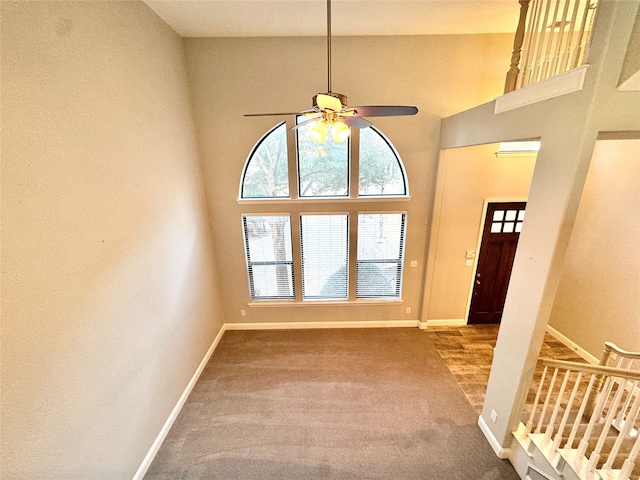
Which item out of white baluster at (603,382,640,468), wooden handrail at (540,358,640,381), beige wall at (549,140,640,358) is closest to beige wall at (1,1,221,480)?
wooden handrail at (540,358,640,381)

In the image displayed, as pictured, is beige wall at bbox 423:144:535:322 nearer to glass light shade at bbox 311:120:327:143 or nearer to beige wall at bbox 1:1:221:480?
glass light shade at bbox 311:120:327:143

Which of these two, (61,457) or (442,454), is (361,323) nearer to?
(442,454)

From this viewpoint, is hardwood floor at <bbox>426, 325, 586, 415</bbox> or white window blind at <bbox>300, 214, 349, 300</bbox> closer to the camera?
hardwood floor at <bbox>426, 325, 586, 415</bbox>

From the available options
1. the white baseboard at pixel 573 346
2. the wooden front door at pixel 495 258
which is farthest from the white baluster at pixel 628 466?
the wooden front door at pixel 495 258

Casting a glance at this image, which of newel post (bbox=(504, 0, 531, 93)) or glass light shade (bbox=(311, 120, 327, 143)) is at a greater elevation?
newel post (bbox=(504, 0, 531, 93))

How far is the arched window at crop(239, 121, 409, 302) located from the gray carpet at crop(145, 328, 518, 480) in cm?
104

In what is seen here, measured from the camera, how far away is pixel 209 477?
248 cm

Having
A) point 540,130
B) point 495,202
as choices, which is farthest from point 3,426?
point 495,202

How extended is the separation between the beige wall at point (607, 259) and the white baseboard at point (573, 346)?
61 mm

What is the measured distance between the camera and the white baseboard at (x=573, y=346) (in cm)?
375

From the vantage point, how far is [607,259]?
11.7 ft

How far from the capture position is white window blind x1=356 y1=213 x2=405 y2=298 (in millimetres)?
4301

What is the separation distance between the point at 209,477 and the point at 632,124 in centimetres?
450

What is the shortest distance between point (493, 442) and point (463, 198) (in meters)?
3.20
